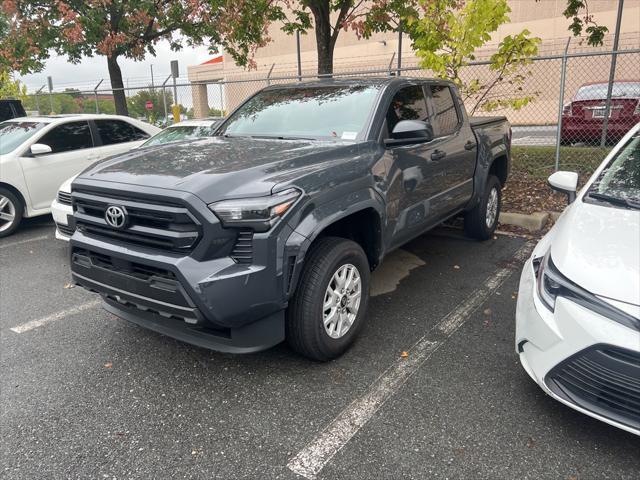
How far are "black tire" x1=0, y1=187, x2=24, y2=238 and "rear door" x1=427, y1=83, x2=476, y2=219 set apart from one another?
5669 millimetres

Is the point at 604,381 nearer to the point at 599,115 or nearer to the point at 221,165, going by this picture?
the point at 221,165

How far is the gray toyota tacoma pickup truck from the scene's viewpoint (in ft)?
9.04

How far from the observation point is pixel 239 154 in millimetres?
3428

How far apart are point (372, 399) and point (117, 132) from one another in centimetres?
664

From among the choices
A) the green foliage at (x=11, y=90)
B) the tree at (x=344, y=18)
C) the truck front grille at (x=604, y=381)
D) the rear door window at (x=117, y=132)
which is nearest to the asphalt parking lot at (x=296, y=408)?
the truck front grille at (x=604, y=381)

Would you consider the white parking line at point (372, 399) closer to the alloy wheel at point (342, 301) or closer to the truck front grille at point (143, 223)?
the alloy wheel at point (342, 301)

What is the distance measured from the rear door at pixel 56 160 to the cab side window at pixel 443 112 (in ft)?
17.1

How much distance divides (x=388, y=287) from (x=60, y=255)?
13.0ft

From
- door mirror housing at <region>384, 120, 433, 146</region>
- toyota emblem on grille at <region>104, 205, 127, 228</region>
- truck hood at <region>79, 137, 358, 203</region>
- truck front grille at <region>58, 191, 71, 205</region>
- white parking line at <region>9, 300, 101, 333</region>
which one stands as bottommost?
white parking line at <region>9, 300, 101, 333</region>

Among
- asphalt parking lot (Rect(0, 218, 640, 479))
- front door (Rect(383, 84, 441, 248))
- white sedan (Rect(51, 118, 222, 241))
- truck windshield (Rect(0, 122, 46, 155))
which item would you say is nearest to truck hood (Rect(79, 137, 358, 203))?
front door (Rect(383, 84, 441, 248))

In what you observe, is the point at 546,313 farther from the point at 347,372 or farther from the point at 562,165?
the point at 562,165

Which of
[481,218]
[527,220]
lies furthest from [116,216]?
[527,220]

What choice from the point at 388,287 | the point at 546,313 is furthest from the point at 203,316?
the point at 388,287

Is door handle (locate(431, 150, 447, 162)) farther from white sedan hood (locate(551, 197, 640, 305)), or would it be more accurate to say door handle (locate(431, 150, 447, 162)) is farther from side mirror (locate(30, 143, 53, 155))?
side mirror (locate(30, 143, 53, 155))
